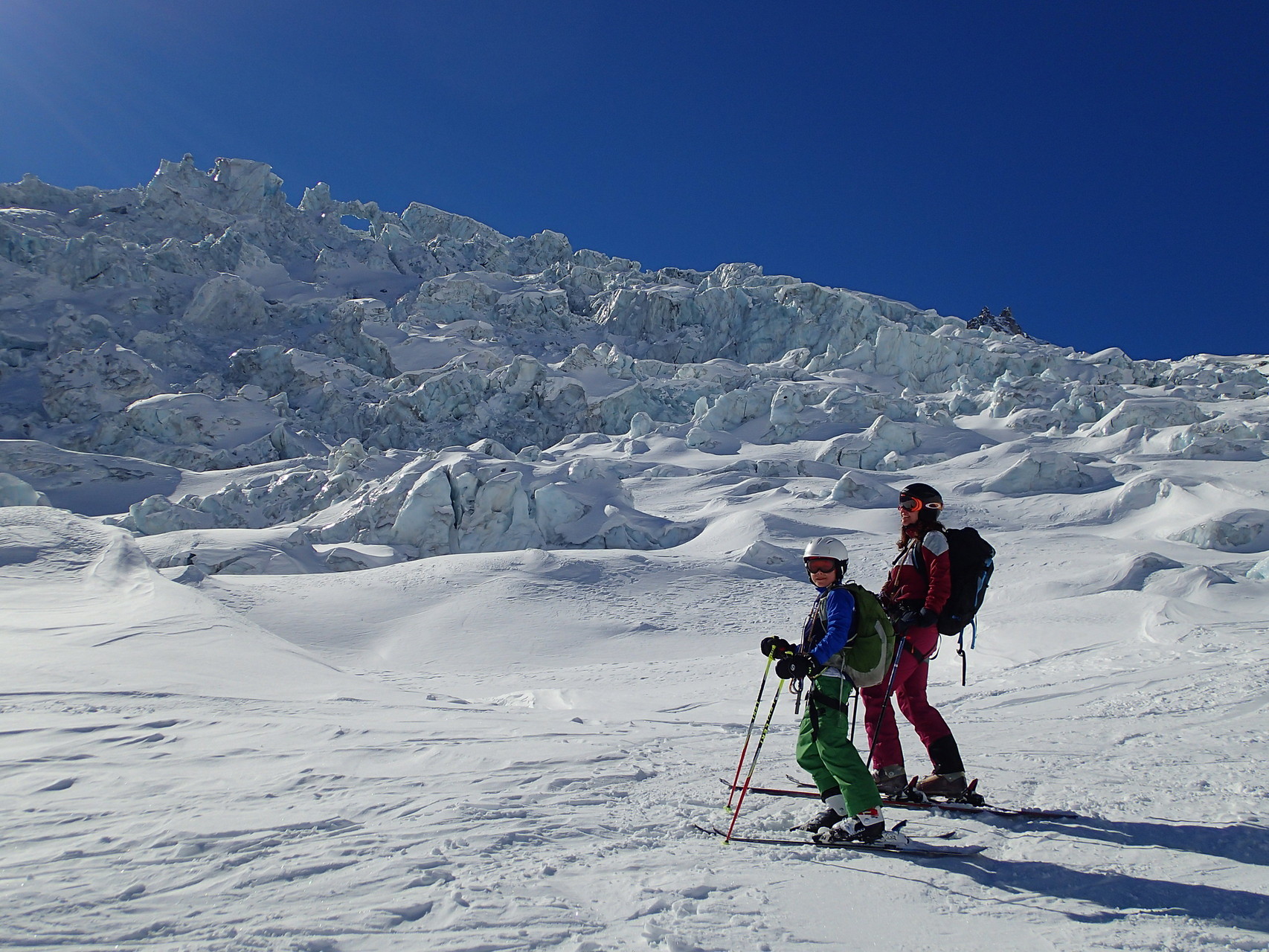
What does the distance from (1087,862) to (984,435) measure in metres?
31.2

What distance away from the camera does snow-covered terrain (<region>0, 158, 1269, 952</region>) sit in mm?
2498

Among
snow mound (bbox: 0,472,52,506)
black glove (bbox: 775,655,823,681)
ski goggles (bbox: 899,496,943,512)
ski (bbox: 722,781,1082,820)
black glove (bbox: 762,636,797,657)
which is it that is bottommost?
ski (bbox: 722,781,1082,820)

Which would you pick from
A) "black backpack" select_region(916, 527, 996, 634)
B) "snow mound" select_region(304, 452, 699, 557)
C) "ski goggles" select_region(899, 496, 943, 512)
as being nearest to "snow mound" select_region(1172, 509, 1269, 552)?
"snow mound" select_region(304, 452, 699, 557)

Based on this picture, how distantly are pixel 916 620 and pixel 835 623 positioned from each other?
0.73m

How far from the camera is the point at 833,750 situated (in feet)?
10.5

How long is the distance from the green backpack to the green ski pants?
7cm

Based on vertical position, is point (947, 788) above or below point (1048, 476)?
below

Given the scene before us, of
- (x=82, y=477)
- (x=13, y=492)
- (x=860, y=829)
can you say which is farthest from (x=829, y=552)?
(x=82, y=477)

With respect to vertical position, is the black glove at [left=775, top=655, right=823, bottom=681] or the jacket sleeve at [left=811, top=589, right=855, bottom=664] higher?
the jacket sleeve at [left=811, top=589, right=855, bottom=664]

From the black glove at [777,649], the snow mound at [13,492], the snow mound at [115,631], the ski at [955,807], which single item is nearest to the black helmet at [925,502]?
the black glove at [777,649]

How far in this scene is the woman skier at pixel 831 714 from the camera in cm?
312

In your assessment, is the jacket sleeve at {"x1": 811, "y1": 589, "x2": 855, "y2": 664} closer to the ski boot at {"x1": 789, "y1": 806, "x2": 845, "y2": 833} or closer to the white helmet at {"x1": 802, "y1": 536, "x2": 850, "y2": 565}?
the white helmet at {"x1": 802, "y1": 536, "x2": 850, "y2": 565}

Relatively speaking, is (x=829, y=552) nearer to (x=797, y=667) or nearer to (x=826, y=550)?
(x=826, y=550)

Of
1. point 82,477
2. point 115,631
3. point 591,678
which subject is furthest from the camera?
point 82,477
